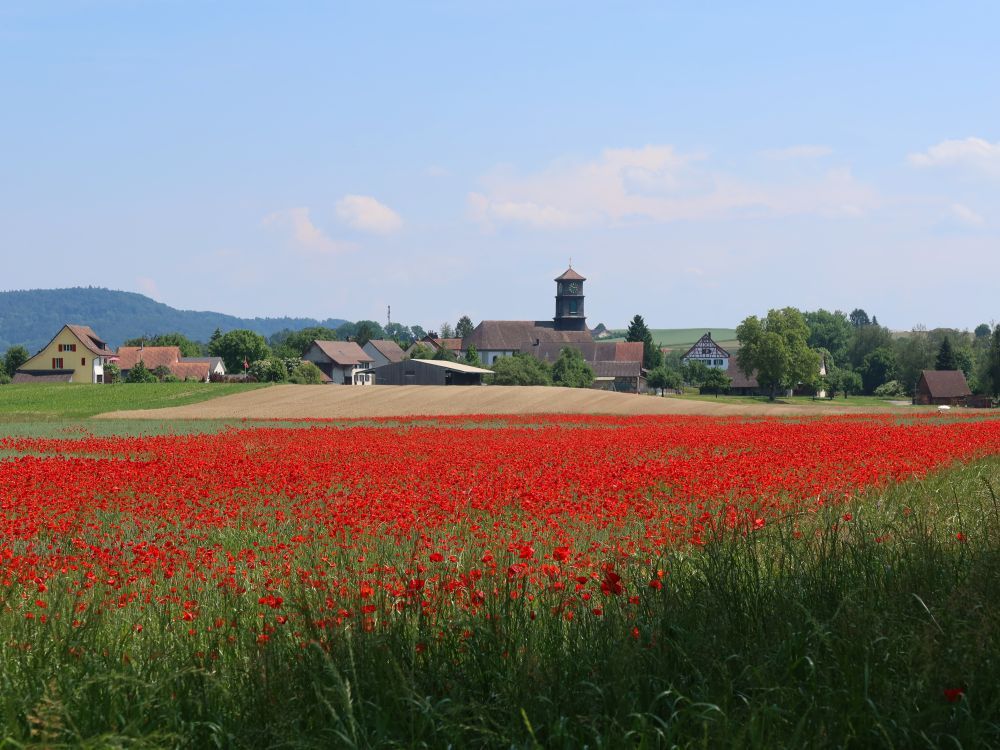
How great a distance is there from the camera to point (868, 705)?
512cm

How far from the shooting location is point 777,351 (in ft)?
402

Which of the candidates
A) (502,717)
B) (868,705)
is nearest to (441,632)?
(502,717)

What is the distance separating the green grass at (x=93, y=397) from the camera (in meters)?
66.2

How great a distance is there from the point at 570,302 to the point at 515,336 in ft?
42.5

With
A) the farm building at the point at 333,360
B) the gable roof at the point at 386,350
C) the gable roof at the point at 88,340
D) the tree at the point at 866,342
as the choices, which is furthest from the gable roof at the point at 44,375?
the tree at the point at 866,342

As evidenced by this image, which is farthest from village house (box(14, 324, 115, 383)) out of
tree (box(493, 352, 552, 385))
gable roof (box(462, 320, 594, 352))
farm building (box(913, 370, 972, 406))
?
farm building (box(913, 370, 972, 406))

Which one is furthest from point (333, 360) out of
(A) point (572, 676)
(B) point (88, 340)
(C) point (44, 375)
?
(A) point (572, 676)

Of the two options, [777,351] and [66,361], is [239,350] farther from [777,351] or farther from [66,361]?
[777,351]

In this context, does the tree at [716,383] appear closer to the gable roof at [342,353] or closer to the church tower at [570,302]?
the church tower at [570,302]

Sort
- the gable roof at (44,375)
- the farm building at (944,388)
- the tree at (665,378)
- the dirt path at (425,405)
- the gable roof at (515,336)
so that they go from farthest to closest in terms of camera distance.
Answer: the gable roof at (515,336), the gable roof at (44,375), the tree at (665,378), the farm building at (944,388), the dirt path at (425,405)

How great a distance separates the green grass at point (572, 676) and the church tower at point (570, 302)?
182343 mm

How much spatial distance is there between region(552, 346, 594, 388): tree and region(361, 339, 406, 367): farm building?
211ft

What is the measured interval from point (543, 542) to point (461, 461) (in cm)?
959

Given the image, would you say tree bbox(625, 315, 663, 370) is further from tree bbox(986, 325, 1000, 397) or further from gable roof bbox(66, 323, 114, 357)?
gable roof bbox(66, 323, 114, 357)
